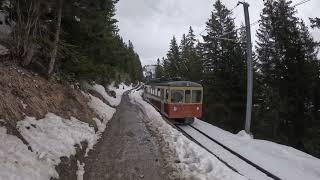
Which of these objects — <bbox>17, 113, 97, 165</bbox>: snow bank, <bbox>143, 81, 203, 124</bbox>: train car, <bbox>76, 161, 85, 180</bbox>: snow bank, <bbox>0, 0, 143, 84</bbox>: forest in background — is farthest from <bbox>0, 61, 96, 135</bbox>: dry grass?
<bbox>143, 81, 203, 124</bbox>: train car

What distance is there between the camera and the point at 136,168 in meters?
9.70

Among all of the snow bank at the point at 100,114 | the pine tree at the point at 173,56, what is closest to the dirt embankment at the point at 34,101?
the snow bank at the point at 100,114

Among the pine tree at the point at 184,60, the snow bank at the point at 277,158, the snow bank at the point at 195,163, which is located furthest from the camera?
the pine tree at the point at 184,60

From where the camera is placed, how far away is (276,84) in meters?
32.3

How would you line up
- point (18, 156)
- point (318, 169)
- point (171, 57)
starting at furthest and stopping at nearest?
1. point (171, 57)
2. point (318, 169)
3. point (18, 156)

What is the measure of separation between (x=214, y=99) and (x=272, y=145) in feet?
64.5

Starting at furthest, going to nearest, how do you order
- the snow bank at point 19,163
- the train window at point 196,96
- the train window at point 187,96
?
the train window at point 196,96
the train window at point 187,96
the snow bank at point 19,163

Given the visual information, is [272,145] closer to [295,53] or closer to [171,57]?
[295,53]

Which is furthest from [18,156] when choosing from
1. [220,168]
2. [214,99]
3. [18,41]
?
[214,99]

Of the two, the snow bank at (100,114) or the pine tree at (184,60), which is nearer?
the snow bank at (100,114)

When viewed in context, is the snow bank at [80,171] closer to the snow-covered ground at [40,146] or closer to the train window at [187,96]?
the snow-covered ground at [40,146]

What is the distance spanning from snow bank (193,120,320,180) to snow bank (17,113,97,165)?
587 centimetres

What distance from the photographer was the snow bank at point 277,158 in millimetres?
11960

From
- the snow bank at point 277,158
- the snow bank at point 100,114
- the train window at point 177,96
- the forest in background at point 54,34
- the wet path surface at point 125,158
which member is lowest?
the snow bank at point 277,158
